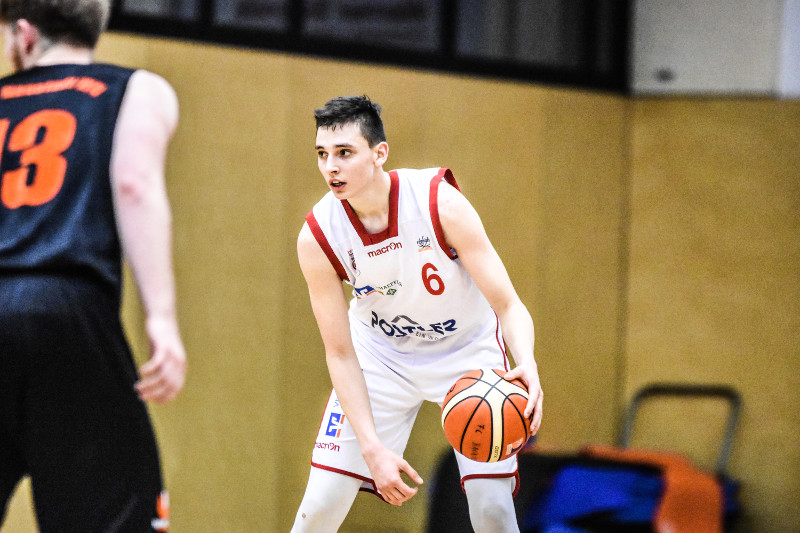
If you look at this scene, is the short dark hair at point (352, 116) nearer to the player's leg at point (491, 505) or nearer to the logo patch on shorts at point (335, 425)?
the logo patch on shorts at point (335, 425)

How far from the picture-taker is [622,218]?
7.43 m

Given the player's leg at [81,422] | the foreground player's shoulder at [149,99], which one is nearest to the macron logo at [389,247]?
the foreground player's shoulder at [149,99]

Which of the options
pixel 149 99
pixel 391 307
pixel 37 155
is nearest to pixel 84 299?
pixel 37 155

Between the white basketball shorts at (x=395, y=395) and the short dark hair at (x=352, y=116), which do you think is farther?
the white basketball shorts at (x=395, y=395)

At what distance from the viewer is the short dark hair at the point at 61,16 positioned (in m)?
2.64

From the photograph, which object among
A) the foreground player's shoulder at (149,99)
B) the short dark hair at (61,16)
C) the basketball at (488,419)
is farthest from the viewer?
the basketball at (488,419)

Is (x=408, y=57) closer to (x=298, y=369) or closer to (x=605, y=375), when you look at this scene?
(x=298, y=369)

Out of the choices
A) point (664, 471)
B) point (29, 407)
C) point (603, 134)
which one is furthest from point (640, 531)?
point (29, 407)

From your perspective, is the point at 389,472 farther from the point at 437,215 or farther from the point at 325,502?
the point at 437,215

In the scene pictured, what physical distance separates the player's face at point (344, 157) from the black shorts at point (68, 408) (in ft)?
3.43

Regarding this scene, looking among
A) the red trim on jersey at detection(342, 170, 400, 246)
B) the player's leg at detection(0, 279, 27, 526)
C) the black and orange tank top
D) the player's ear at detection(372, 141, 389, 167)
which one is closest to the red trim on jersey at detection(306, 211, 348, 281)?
the red trim on jersey at detection(342, 170, 400, 246)

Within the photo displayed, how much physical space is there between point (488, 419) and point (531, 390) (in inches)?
7.1

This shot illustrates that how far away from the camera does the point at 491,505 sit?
3494 mm

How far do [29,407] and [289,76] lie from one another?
4218mm
